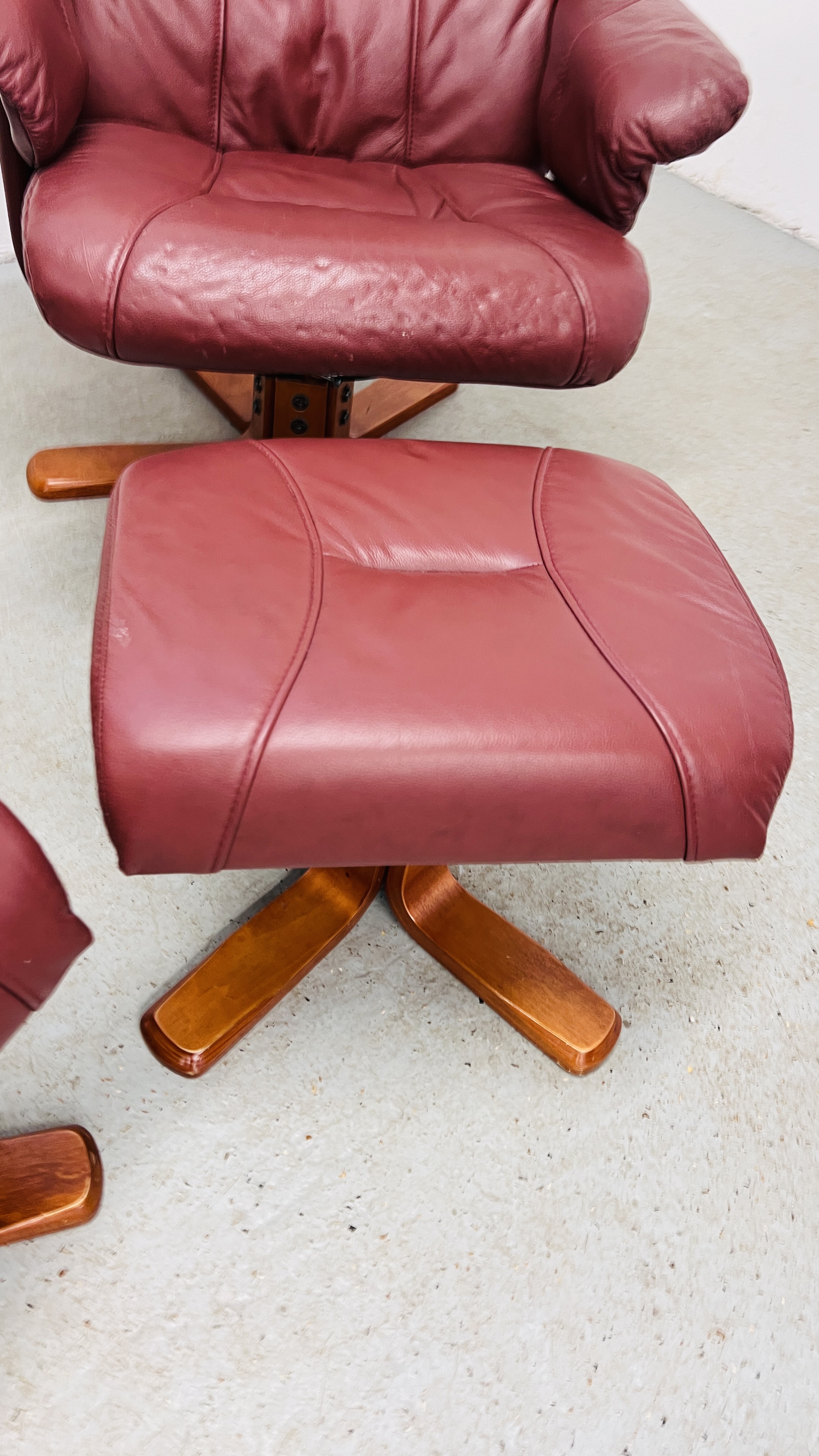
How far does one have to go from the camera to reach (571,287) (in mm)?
1200

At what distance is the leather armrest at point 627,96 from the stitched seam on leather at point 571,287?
6.1 inches

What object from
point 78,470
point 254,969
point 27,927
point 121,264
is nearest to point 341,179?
point 121,264

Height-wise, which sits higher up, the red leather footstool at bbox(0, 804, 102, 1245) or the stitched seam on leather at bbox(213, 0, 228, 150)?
the stitched seam on leather at bbox(213, 0, 228, 150)

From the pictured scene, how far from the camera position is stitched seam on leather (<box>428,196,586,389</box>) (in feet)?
3.95

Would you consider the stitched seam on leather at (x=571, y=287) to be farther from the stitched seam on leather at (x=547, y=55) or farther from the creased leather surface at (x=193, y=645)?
the creased leather surface at (x=193, y=645)

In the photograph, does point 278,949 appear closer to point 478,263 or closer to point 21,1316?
point 21,1316

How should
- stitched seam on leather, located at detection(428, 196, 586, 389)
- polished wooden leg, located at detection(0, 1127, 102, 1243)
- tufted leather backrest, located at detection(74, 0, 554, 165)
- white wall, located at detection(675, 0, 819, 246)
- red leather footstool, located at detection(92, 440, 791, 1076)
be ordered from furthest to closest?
white wall, located at detection(675, 0, 819, 246)
tufted leather backrest, located at detection(74, 0, 554, 165)
stitched seam on leather, located at detection(428, 196, 586, 389)
polished wooden leg, located at detection(0, 1127, 102, 1243)
red leather footstool, located at detection(92, 440, 791, 1076)

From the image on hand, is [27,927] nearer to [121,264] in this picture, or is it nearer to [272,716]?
[272,716]

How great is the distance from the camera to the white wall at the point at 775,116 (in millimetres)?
2432

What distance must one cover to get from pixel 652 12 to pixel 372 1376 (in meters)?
1.52

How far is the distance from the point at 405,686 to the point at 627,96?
2.88 feet

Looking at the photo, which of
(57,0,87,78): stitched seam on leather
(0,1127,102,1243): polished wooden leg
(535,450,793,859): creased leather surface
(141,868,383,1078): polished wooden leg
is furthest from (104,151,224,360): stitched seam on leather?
(0,1127,102,1243): polished wooden leg

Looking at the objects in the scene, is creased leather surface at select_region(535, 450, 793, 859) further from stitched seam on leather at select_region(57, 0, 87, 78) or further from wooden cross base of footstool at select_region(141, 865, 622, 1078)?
stitched seam on leather at select_region(57, 0, 87, 78)

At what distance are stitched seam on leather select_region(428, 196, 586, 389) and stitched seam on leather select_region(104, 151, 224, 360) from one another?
0.35m
